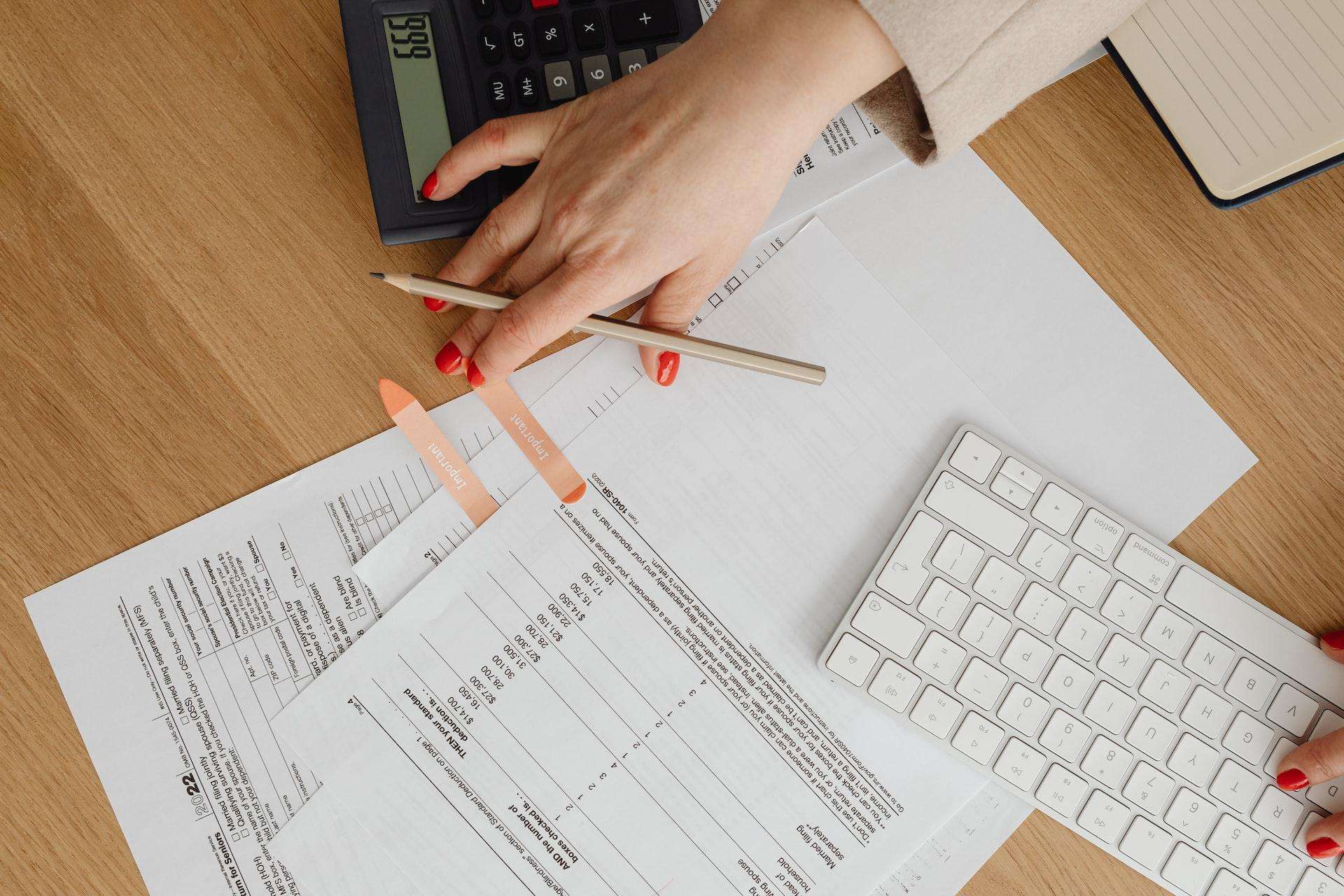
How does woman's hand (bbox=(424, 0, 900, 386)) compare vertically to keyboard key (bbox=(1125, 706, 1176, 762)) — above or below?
above

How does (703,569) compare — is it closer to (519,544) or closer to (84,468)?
(519,544)

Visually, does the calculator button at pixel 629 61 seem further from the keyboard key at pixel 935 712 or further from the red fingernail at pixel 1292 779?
the red fingernail at pixel 1292 779

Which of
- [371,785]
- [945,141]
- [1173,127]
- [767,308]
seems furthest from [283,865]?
[1173,127]

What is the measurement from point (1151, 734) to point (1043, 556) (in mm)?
113

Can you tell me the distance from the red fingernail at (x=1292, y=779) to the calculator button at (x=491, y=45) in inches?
22.9

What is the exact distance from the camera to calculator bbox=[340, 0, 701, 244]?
46 centimetres

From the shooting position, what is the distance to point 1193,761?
48 cm

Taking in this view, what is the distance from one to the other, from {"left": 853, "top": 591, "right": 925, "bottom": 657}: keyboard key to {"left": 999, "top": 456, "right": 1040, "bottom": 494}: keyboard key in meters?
0.10

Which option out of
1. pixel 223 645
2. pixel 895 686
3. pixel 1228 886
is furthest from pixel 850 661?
pixel 223 645

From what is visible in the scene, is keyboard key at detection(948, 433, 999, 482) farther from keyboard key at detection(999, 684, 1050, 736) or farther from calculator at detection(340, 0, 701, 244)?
calculator at detection(340, 0, 701, 244)

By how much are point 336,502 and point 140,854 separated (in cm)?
21

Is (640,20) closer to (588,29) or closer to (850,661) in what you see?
(588,29)

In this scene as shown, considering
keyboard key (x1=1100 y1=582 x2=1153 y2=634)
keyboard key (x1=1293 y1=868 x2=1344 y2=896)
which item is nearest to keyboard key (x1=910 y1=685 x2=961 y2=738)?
keyboard key (x1=1100 y1=582 x2=1153 y2=634)

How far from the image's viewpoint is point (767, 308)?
509 millimetres
